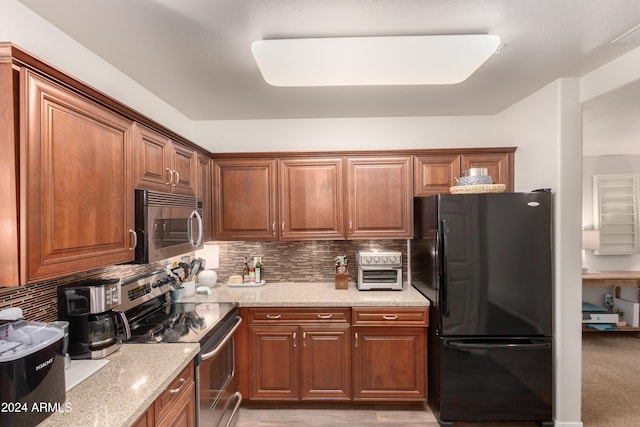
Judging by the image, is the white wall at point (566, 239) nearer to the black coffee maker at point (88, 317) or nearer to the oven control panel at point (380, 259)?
the oven control panel at point (380, 259)

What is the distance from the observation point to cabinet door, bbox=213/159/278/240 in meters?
2.66

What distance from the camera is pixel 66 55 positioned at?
1570 mm

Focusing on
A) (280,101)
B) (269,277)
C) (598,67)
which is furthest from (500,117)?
(269,277)

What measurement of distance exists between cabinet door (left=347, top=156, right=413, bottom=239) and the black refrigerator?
20.6 inches

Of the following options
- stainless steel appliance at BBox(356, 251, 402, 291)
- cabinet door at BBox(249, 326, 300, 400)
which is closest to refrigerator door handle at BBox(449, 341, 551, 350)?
stainless steel appliance at BBox(356, 251, 402, 291)

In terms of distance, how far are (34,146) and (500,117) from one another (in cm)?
329

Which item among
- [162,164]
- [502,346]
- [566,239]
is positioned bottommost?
[502,346]

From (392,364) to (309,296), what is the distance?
83cm

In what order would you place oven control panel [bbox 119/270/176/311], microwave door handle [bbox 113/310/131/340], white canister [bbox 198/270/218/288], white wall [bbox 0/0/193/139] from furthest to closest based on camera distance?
white canister [bbox 198/270/218/288], oven control panel [bbox 119/270/176/311], microwave door handle [bbox 113/310/131/340], white wall [bbox 0/0/193/139]

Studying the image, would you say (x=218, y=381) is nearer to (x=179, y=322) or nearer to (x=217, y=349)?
(x=217, y=349)

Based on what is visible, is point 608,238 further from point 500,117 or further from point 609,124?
point 500,117

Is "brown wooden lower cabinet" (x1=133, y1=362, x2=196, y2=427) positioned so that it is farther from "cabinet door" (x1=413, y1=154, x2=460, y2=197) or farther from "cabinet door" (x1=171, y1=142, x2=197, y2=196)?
"cabinet door" (x1=413, y1=154, x2=460, y2=197)

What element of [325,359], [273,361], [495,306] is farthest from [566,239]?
[273,361]

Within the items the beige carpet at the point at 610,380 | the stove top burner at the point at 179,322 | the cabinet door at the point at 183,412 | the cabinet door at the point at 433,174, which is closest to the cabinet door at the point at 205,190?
the stove top burner at the point at 179,322
